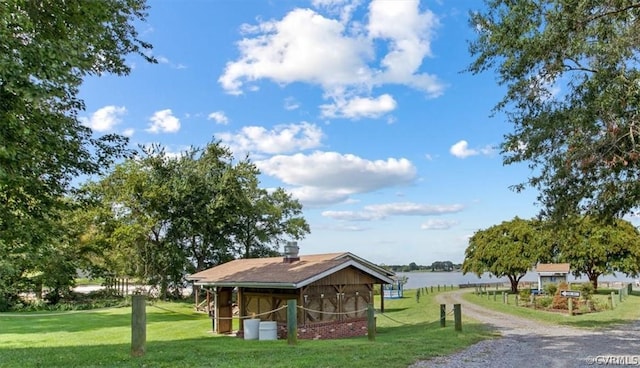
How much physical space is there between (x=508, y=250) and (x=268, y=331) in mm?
32273

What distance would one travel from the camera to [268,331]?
16.7m

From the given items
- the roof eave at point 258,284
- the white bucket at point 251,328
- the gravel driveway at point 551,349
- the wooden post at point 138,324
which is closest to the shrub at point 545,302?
the gravel driveway at point 551,349

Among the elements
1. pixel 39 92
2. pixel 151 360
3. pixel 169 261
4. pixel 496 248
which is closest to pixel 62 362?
pixel 151 360

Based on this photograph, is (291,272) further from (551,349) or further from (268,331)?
(551,349)

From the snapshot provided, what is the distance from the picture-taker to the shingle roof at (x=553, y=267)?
43.2 metres

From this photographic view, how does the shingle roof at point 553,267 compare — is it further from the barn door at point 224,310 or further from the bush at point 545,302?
the barn door at point 224,310

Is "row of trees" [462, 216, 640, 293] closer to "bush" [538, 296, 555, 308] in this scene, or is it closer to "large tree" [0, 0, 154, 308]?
"bush" [538, 296, 555, 308]

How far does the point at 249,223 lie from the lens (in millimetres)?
41844

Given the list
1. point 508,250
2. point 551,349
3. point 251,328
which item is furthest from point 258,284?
point 508,250

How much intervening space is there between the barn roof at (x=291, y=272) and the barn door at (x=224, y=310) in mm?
768

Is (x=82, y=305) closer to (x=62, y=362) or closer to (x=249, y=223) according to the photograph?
(x=249, y=223)

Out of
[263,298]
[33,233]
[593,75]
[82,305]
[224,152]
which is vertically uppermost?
[224,152]

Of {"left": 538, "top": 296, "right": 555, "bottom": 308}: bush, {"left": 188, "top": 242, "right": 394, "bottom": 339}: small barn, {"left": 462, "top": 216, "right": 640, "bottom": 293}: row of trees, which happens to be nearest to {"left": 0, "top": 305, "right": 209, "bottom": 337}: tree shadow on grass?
{"left": 188, "top": 242, "right": 394, "bottom": 339}: small barn

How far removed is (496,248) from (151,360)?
132ft
